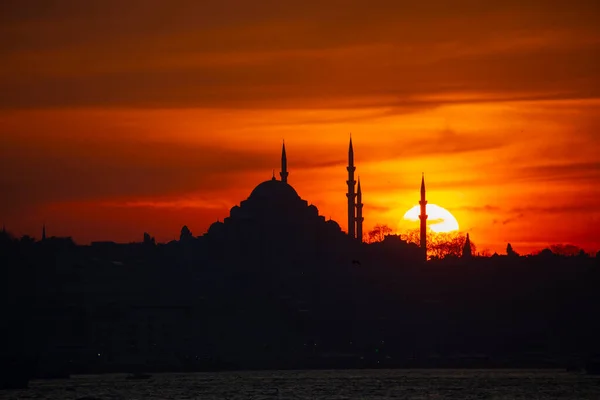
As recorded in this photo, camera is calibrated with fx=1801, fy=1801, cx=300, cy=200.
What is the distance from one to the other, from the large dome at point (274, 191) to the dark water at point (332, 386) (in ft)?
142

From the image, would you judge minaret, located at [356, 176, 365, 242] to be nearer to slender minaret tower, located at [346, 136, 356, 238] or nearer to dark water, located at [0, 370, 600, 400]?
slender minaret tower, located at [346, 136, 356, 238]

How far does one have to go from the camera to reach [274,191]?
19712cm

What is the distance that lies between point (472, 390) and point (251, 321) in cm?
6273

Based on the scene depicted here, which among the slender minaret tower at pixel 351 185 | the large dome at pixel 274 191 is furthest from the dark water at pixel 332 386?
the large dome at pixel 274 191

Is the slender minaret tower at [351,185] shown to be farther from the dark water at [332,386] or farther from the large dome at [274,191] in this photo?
the dark water at [332,386]

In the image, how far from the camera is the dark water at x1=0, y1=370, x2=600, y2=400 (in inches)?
4471

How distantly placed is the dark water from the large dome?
4318 centimetres

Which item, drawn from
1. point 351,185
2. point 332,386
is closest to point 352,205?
point 351,185

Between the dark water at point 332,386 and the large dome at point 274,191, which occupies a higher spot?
the large dome at point 274,191

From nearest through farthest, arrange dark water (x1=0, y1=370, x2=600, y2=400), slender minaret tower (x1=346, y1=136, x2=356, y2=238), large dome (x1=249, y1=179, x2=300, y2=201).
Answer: dark water (x1=0, y1=370, x2=600, y2=400)
slender minaret tower (x1=346, y1=136, x2=356, y2=238)
large dome (x1=249, y1=179, x2=300, y2=201)

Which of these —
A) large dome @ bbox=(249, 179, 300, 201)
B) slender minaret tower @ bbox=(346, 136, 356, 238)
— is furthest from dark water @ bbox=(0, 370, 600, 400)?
large dome @ bbox=(249, 179, 300, 201)

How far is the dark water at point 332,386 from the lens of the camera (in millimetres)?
Result: 113562

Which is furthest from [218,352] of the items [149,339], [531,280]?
[531,280]

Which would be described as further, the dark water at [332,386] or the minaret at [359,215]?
the minaret at [359,215]
